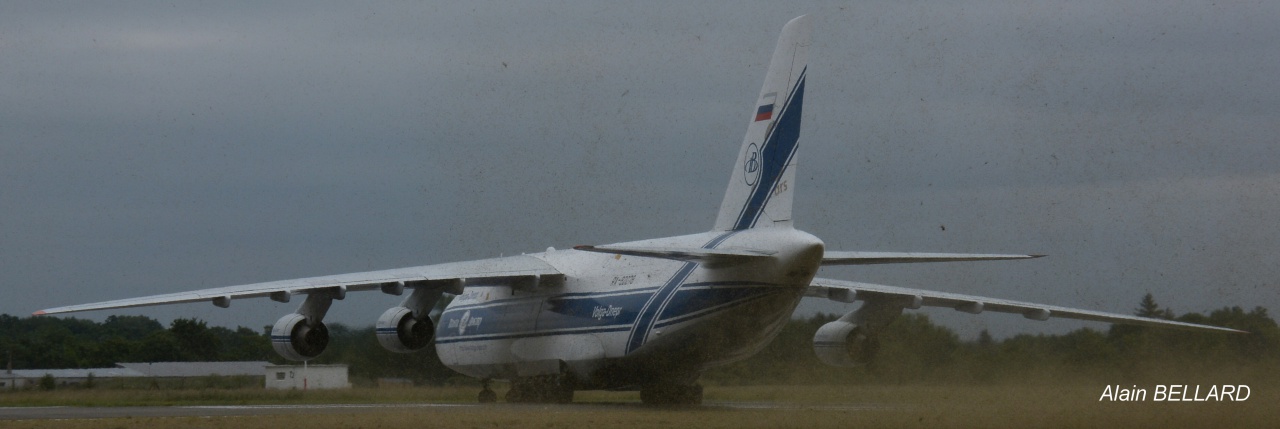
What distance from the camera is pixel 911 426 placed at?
1580 cm

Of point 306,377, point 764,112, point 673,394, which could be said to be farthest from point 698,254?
point 306,377

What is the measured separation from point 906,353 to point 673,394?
4.04 metres

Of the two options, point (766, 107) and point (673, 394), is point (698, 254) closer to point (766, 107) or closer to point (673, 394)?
point (766, 107)

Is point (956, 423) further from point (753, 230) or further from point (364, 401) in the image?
point (364, 401)

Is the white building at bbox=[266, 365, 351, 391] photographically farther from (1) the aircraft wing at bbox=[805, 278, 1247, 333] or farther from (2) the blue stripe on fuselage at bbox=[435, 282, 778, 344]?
(1) the aircraft wing at bbox=[805, 278, 1247, 333]

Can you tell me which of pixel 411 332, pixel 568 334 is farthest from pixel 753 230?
pixel 411 332

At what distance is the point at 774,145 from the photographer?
21234 mm

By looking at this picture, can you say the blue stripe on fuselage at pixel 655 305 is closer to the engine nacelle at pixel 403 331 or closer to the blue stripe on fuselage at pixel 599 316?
the blue stripe on fuselage at pixel 599 316

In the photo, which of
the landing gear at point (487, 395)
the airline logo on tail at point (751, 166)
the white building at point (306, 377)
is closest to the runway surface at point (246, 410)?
the landing gear at point (487, 395)

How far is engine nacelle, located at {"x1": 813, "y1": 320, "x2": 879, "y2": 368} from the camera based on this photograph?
24.1 meters

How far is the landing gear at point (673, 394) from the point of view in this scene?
24.5 metres

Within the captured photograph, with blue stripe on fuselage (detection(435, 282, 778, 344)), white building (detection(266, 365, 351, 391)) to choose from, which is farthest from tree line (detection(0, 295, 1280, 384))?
blue stripe on fuselage (detection(435, 282, 778, 344))

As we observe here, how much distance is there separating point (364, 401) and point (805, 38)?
11.3 metres

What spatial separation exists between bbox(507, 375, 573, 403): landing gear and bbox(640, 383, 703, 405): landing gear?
145 cm
